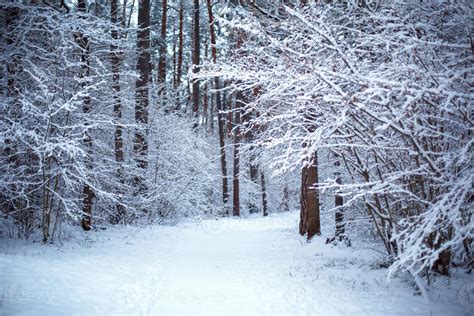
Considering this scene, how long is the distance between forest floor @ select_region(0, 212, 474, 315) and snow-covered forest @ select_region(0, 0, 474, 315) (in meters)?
0.04

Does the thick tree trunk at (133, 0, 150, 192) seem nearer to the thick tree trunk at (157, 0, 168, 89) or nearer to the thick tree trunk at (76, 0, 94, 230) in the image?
the thick tree trunk at (157, 0, 168, 89)

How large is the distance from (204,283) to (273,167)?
4411 millimetres

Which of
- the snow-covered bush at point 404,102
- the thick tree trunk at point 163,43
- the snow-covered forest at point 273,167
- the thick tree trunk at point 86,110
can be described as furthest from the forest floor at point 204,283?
the thick tree trunk at point 163,43

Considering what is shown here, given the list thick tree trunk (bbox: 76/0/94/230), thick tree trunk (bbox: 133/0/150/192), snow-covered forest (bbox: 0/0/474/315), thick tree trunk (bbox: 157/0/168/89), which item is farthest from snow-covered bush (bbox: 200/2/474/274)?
thick tree trunk (bbox: 157/0/168/89)

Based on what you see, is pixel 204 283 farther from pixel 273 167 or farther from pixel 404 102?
pixel 273 167

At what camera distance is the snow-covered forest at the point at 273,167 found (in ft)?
12.7

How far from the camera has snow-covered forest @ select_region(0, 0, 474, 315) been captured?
3.88 metres

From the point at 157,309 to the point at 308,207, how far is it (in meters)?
6.76

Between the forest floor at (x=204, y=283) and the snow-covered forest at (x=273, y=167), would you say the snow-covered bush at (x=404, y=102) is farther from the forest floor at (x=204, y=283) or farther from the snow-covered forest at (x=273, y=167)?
the forest floor at (x=204, y=283)

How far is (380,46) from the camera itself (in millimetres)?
5055

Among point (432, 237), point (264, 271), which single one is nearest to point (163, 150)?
point (264, 271)

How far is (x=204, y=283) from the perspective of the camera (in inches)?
230

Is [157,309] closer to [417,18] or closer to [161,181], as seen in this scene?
[417,18]

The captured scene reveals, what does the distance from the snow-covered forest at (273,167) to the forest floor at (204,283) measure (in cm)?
4
